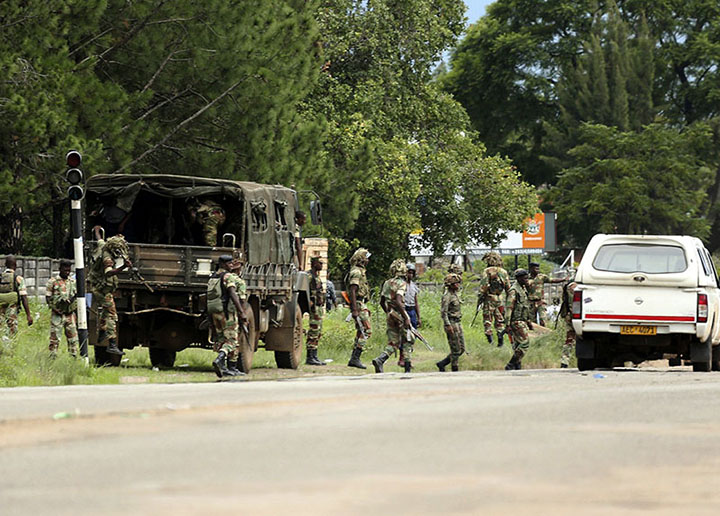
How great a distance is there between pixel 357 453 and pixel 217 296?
34.5 feet

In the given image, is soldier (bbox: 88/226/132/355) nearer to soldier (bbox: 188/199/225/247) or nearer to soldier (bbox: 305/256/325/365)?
soldier (bbox: 188/199/225/247)

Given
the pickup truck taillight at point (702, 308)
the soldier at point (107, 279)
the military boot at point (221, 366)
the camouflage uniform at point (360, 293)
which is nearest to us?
the military boot at point (221, 366)

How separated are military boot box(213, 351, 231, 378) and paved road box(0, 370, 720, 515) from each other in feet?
16.9

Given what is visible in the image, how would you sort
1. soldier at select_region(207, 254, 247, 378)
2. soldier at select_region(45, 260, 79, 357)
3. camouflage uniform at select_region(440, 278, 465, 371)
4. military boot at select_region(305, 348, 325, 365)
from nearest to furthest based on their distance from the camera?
soldier at select_region(207, 254, 247, 378)
soldier at select_region(45, 260, 79, 357)
camouflage uniform at select_region(440, 278, 465, 371)
military boot at select_region(305, 348, 325, 365)

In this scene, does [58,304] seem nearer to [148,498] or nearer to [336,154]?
[148,498]

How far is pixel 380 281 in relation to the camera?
50.6m

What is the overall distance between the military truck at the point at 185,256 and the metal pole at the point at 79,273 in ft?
1.99

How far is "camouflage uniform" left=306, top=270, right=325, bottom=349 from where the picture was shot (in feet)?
75.6

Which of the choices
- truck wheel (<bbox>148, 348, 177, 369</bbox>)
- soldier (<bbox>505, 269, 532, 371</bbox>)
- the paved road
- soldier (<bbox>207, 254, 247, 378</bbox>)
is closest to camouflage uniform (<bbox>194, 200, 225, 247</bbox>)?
soldier (<bbox>207, 254, 247, 378</bbox>)

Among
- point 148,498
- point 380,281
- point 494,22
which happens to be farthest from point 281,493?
point 494,22

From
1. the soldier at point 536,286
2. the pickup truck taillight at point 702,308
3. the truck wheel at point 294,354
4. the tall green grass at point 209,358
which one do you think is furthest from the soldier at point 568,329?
the truck wheel at point 294,354

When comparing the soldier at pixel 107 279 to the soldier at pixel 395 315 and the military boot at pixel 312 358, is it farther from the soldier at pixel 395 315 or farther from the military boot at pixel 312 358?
the military boot at pixel 312 358

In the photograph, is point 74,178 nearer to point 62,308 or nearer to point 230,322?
point 62,308

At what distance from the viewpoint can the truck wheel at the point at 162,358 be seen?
2183 centimetres
